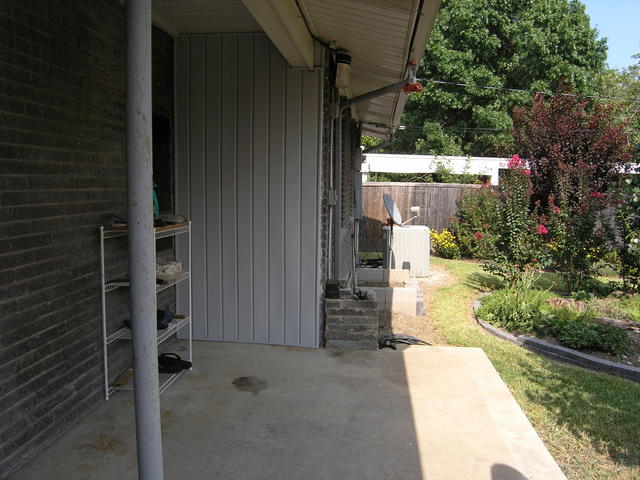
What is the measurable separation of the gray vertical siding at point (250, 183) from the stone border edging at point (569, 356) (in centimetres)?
234

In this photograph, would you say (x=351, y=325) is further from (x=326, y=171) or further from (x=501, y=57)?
(x=501, y=57)

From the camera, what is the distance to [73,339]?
132 inches

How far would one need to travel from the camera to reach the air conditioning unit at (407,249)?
31.6ft

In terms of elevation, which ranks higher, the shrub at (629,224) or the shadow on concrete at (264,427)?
the shrub at (629,224)

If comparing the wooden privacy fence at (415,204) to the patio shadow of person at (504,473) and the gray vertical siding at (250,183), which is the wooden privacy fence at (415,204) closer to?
the gray vertical siding at (250,183)

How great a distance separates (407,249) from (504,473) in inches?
269

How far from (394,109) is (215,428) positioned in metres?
6.04

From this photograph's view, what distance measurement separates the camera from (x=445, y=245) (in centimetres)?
1249

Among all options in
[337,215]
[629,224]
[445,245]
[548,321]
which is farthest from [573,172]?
[445,245]

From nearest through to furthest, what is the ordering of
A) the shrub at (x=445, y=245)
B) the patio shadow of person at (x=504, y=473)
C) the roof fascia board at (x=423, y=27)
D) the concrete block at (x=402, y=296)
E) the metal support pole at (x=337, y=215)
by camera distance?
the patio shadow of person at (x=504, y=473) → the roof fascia board at (x=423, y=27) → the metal support pole at (x=337, y=215) → the concrete block at (x=402, y=296) → the shrub at (x=445, y=245)

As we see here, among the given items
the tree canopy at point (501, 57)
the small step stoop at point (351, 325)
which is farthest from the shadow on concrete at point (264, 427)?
the tree canopy at point (501, 57)

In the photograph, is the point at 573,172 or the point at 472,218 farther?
the point at 472,218

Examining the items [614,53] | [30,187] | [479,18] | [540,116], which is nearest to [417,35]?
[30,187]

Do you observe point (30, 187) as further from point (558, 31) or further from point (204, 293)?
point (558, 31)
